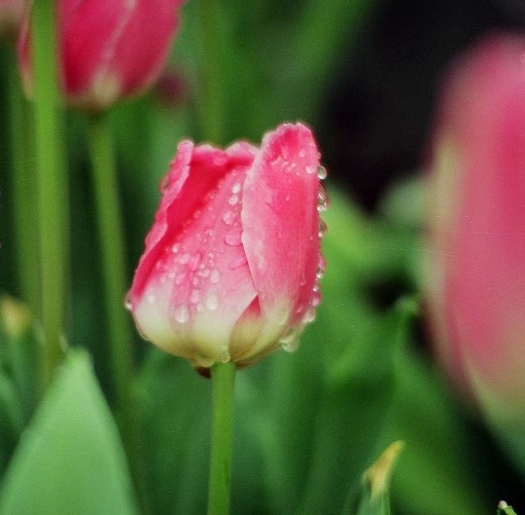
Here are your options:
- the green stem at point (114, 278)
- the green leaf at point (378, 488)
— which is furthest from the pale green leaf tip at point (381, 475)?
the green stem at point (114, 278)

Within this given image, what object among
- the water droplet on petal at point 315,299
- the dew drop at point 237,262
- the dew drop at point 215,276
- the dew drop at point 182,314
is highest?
the dew drop at point 237,262

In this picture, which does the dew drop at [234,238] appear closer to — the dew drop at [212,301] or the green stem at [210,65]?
the dew drop at [212,301]

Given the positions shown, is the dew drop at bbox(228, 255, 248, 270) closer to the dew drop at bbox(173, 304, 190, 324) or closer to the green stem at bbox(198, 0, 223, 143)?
the dew drop at bbox(173, 304, 190, 324)

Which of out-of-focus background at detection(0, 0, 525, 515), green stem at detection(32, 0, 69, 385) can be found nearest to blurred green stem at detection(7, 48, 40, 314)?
out-of-focus background at detection(0, 0, 525, 515)

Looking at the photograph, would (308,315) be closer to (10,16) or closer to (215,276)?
(215,276)

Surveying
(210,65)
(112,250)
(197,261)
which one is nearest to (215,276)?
(197,261)

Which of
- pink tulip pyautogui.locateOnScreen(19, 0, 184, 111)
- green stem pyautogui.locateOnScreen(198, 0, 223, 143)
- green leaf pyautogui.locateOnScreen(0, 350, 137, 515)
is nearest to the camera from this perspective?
green leaf pyautogui.locateOnScreen(0, 350, 137, 515)

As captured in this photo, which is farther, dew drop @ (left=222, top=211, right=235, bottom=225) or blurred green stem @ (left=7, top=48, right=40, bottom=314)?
blurred green stem @ (left=7, top=48, right=40, bottom=314)
